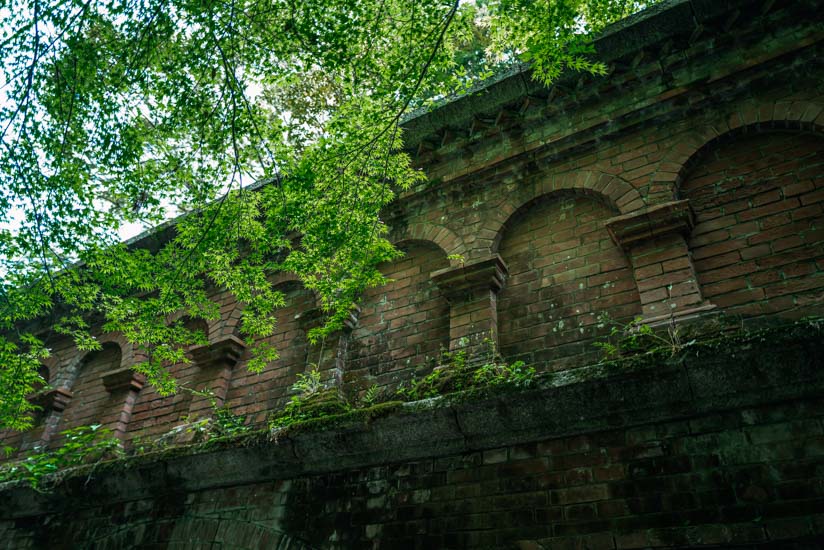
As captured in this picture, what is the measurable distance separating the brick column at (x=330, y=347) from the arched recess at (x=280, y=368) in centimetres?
1

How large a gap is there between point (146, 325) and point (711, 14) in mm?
7161

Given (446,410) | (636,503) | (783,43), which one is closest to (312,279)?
(446,410)

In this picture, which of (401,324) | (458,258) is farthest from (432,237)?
(401,324)

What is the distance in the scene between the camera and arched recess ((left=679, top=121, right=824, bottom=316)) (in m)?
4.36

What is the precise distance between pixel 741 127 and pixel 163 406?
300 inches

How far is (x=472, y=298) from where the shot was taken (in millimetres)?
5746

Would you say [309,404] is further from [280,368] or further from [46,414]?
[46,414]

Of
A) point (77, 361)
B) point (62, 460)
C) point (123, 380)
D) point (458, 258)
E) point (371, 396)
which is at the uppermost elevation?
point (77, 361)

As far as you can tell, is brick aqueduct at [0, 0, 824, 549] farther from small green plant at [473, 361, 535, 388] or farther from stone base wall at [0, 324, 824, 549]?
small green plant at [473, 361, 535, 388]

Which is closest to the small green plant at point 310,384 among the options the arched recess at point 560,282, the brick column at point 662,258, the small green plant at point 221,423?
the small green plant at point 221,423

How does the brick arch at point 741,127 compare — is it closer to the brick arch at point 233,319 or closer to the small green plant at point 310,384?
the small green plant at point 310,384

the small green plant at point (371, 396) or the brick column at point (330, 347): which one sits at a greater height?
the brick column at point (330, 347)

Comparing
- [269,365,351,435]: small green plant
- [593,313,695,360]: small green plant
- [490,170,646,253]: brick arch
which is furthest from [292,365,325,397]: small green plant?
[593,313,695,360]: small green plant

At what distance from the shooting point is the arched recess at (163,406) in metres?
7.29
